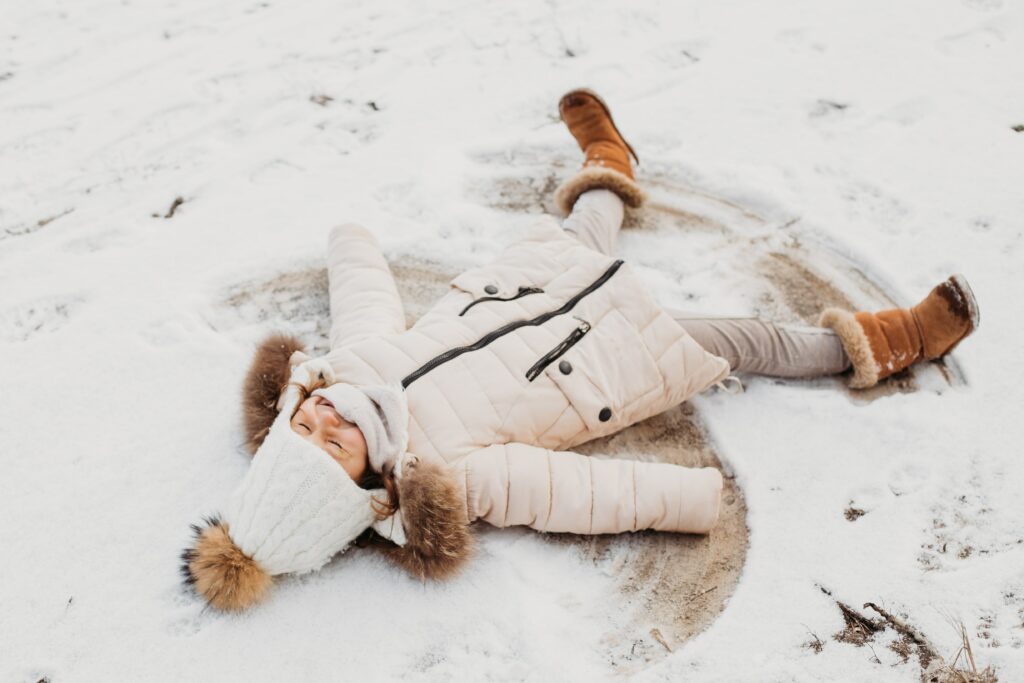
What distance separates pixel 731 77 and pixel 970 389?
192 cm

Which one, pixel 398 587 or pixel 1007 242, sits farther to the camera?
pixel 1007 242

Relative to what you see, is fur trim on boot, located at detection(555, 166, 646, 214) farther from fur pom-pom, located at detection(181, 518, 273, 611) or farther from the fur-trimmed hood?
fur pom-pom, located at detection(181, 518, 273, 611)

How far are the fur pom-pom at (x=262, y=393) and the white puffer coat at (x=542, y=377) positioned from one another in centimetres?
18

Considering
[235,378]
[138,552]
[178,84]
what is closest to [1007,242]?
[235,378]

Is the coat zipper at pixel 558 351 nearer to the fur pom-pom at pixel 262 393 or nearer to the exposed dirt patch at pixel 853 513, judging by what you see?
the fur pom-pom at pixel 262 393

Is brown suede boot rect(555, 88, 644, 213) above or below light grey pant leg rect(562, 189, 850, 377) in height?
above

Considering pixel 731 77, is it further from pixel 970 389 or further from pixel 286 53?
pixel 286 53

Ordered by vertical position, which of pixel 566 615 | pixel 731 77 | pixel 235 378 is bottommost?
pixel 566 615

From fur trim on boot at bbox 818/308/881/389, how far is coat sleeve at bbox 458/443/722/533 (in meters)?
0.67

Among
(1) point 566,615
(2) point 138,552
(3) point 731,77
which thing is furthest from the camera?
(3) point 731,77

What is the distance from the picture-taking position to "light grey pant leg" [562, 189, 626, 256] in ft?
9.42

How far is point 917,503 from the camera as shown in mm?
2172

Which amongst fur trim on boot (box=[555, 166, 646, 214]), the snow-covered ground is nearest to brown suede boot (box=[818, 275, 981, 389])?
the snow-covered ground

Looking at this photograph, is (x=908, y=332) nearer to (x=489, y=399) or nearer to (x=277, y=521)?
(x=489, y=399)
